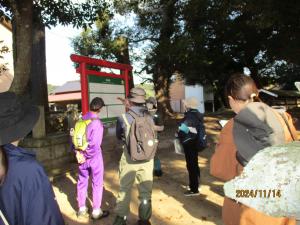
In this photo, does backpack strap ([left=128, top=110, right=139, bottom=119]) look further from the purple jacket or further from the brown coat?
the brown coat

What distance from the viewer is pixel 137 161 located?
4.74 meters

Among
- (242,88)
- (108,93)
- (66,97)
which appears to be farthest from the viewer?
(66,97)

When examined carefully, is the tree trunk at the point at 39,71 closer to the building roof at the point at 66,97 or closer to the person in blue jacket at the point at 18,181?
the person in blue jacket at the point at 18,181

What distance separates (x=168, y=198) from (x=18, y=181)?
497 centimetres

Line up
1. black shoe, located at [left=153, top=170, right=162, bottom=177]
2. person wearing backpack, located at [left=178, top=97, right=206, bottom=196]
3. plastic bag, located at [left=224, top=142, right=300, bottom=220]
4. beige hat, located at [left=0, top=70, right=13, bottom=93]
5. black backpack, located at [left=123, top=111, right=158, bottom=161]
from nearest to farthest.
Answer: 1. plastic bag, located at [left=224, top=142, right=300, bottom=220]
2. black backpack, located at [left=123, top=111, right=158, bottom=161]
3. person wearing backpack, located at [left=178, top=97, right=206, bottom=196]
4. black shoe, located at [left=153, top=170, right=162, bottom=177]
5. beige hat, located at [left=0, top=70, right=13, bottom=93]

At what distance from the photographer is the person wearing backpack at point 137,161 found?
4.67 m

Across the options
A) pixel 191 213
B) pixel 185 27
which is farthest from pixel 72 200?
pixel 185 27

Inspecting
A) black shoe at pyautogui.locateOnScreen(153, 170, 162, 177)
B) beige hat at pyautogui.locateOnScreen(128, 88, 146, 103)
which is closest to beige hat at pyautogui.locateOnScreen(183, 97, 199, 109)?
beige hat at pyautogui.locateOnScreen(128, 88, 146, 103)

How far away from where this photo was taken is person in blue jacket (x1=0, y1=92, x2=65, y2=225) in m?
1.59

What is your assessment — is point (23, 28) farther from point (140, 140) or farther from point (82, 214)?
point (82, 214)

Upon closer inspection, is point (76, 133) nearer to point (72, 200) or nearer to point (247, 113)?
point (72, 200)

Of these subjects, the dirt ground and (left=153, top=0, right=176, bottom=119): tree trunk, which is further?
(left=153, top=0, right=176, bottom=119): tree trunk

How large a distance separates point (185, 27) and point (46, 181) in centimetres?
1658

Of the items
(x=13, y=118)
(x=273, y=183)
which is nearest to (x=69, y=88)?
(x=13, y=118)
